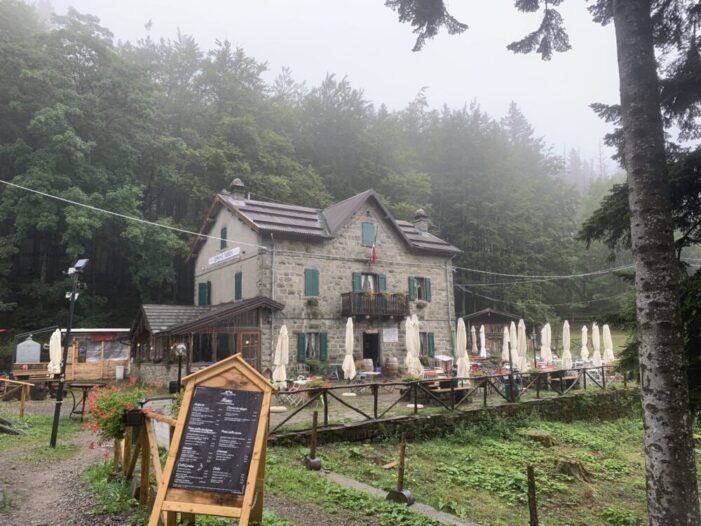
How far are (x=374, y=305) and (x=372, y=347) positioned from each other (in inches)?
86.3

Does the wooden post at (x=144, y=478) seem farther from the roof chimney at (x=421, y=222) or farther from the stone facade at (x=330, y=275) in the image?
the roof chimney at (x=421, y=222)

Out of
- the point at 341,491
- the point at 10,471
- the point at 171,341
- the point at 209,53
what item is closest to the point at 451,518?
the point at 341,491

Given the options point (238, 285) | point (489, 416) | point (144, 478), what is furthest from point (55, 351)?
point (489, 416)


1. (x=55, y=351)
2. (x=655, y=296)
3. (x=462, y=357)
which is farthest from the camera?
(x=55, y=351)

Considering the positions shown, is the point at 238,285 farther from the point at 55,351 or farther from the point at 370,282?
the point at 55,351

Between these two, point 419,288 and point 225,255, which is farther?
point 419,288

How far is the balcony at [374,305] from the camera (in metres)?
20.9

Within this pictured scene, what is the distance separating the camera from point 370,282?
22.5 meters

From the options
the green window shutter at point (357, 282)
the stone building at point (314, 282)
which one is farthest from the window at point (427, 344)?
the green window shutter at point (357, 282)

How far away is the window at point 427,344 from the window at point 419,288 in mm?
1777

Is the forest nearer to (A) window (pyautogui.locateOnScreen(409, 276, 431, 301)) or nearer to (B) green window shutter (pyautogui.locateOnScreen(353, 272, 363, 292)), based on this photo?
(A) window (pyautogui.locateOnScreen(409, 276, 431, 301))

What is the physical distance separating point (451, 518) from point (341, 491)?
1.44m

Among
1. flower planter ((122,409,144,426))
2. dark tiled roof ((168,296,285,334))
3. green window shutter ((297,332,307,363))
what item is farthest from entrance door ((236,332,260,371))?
flower planter ((122,409,144,426))

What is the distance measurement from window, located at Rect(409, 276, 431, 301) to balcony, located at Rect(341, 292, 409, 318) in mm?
1271
